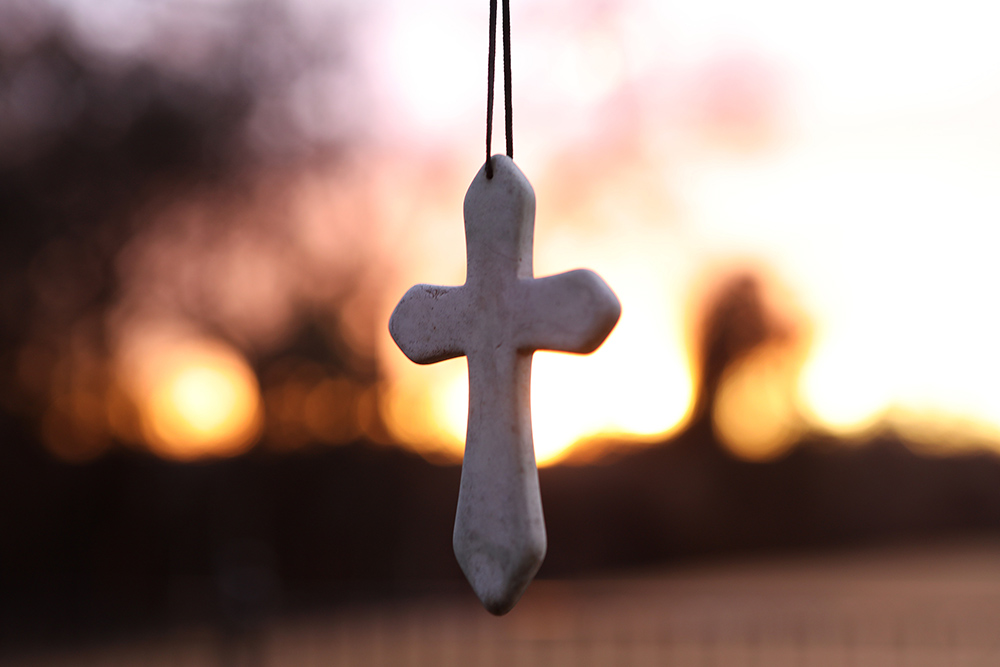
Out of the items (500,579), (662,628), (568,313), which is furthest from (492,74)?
(662,628)

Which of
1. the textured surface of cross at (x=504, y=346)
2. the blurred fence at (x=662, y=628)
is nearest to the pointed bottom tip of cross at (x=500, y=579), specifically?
the textured surface of cross at (x=504, y=346)

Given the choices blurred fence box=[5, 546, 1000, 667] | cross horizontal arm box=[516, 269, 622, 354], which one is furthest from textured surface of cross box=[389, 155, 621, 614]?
blurred fence box=[5, 546, 1000, 667]

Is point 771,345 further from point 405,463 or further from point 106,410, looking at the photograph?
point 106,410

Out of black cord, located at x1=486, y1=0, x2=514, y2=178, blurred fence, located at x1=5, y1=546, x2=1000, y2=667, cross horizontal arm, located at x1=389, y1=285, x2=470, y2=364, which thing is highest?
black cord, located at x1=486, y1=0, x2=514, y2=178

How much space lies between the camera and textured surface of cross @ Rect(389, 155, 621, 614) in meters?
0.91

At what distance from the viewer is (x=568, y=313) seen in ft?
2.98

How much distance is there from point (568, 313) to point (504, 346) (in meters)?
0.10

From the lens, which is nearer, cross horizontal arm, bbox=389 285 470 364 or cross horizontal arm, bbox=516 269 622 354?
cross horizontal arm, bbox=516 269 622 354

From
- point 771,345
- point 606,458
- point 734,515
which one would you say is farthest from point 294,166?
point 734,515

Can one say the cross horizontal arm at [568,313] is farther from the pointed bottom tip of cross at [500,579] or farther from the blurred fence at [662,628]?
the blurred fence at [662,628]

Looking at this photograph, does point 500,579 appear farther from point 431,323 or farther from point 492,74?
point 492,74

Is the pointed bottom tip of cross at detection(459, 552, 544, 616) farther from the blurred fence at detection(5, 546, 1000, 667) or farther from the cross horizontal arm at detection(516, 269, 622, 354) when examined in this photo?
the blurred fence at detection(5, 546, 1000, 667)

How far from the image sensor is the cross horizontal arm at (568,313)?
889 mm

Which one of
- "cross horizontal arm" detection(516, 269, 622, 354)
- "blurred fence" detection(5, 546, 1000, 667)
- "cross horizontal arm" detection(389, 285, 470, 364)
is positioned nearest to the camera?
"cross horizontal arm" detection(516, 269, 622, 354)
